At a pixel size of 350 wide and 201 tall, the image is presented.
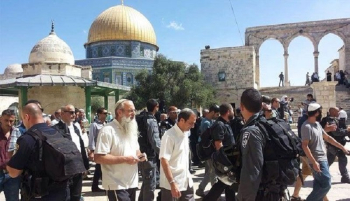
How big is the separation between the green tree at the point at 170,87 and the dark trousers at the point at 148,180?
1743cm

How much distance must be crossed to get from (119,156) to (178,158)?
0.61 metres

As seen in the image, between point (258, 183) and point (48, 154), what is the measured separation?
1.52 meters

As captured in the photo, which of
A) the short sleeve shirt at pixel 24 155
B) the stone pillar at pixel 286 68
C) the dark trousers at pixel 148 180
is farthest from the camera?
the stone pillar at pixel 286 68

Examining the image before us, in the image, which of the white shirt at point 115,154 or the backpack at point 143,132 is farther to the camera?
the backpack at point 143,132

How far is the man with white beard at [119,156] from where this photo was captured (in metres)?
2.98

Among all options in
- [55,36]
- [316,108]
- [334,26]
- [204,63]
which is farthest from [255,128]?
[334,26]

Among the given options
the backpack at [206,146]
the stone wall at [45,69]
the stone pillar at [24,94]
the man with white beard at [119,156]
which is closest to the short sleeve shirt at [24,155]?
the man with white beard at [119,156]

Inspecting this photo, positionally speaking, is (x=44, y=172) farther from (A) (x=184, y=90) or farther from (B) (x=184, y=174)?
(A) (x=184, y=90)

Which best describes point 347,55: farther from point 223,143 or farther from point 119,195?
point 119,195

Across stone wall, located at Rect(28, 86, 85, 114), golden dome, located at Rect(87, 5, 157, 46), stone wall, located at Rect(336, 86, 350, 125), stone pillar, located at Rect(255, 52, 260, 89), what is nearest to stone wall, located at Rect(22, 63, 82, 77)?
stone wall, located at Rect(28, 86, 85, 114)

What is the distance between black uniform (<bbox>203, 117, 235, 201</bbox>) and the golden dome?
30662mm

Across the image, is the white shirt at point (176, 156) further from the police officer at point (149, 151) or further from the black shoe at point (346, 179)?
the black shoe at point (346, 179)

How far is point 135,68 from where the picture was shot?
32.6 metres

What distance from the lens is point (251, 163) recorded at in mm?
2129
